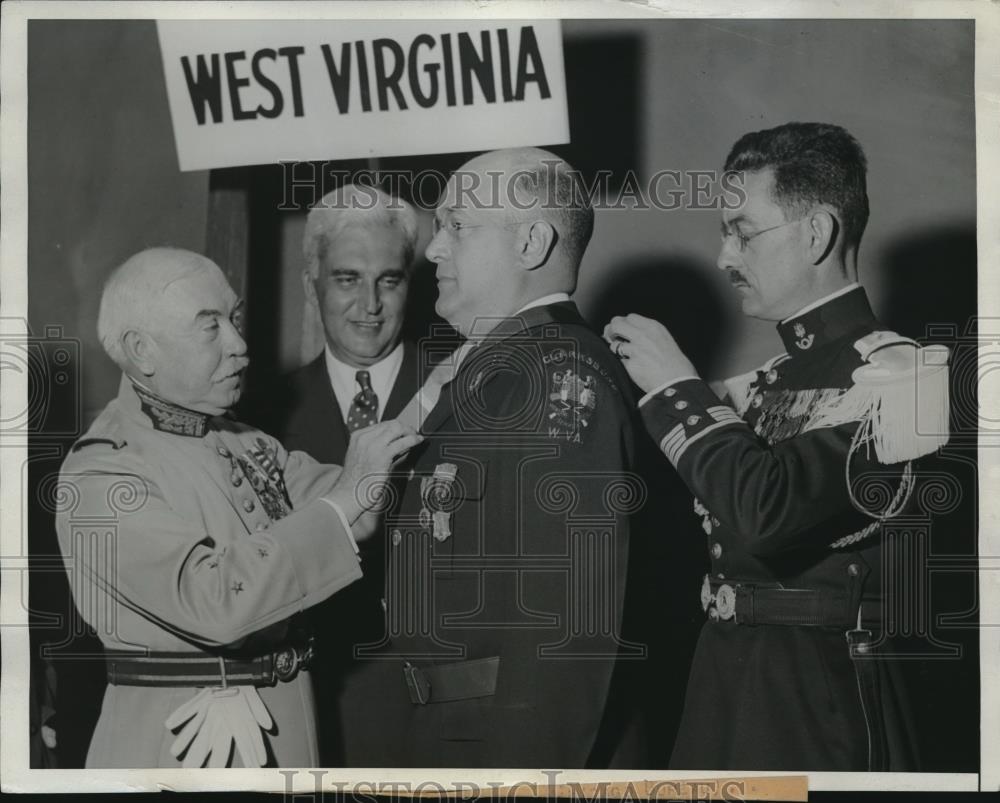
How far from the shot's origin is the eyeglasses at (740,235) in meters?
3.20

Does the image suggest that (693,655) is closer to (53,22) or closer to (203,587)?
(203,587)

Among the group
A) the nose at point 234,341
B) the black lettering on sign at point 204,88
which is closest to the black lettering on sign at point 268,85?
the black lettering on sign at point 204,88

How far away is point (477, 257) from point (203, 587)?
1102 mm

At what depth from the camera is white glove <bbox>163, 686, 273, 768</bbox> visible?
3.12 metres

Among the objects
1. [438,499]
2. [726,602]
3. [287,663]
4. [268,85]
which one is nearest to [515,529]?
[438,499]

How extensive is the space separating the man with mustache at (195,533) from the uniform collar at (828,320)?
3.43 ft

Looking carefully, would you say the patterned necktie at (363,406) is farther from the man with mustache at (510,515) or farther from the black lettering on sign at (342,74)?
the black lettering on sign at (342,74)

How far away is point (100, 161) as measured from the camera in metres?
3.31

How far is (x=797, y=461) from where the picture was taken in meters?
3.09

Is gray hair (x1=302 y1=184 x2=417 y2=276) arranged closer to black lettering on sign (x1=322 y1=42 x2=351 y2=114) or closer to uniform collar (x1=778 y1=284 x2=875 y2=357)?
black lettering on sign (x1=322 y1=42 x2=351 y2=114)

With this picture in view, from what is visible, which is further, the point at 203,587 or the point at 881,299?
the point at 881,299

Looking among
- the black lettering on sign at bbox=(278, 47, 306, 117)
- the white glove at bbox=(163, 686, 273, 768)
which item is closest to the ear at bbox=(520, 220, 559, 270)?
the black lettering on sign at bbox=(278, 47, 306, 117)

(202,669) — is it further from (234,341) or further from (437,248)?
(437,248)

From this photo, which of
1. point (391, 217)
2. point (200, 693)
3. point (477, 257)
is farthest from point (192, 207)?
point (200, 693)
